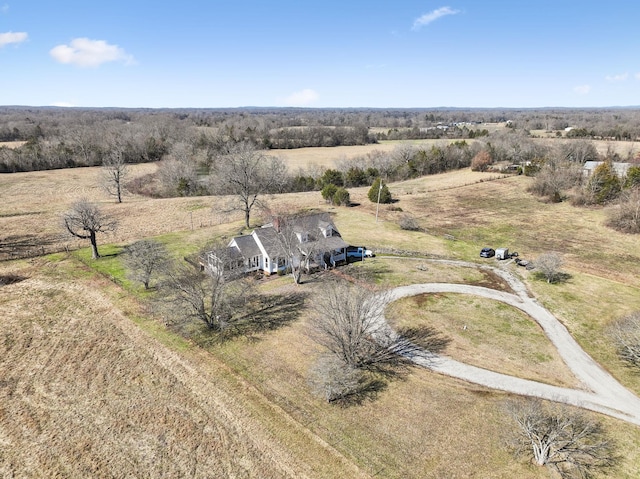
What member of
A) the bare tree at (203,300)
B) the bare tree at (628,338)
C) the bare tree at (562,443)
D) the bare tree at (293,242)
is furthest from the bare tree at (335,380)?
the bare tree at (628,338)

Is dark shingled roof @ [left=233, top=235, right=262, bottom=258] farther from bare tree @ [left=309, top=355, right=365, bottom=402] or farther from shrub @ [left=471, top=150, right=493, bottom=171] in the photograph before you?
shrub @ [left=471, top=150, right=493, bottom=171]

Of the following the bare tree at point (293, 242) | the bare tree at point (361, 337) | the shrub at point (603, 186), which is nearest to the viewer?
the bare tree at point (361, 337)

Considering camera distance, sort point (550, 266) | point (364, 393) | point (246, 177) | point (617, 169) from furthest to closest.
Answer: point (617, 169) → point (246, 177) → point (550, 266) → point (364, 393)

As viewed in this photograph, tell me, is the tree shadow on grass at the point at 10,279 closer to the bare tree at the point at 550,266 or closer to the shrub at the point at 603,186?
the bare tree at the point at 550,266

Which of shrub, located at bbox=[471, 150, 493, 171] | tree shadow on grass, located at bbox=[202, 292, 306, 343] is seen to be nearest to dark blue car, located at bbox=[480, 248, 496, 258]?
tree shadow on grass, located at bbox=[202, 292, 306, 343]

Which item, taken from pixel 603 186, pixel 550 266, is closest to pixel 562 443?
pixel 550 266

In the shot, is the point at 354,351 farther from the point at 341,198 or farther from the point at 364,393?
the point at 341,198
